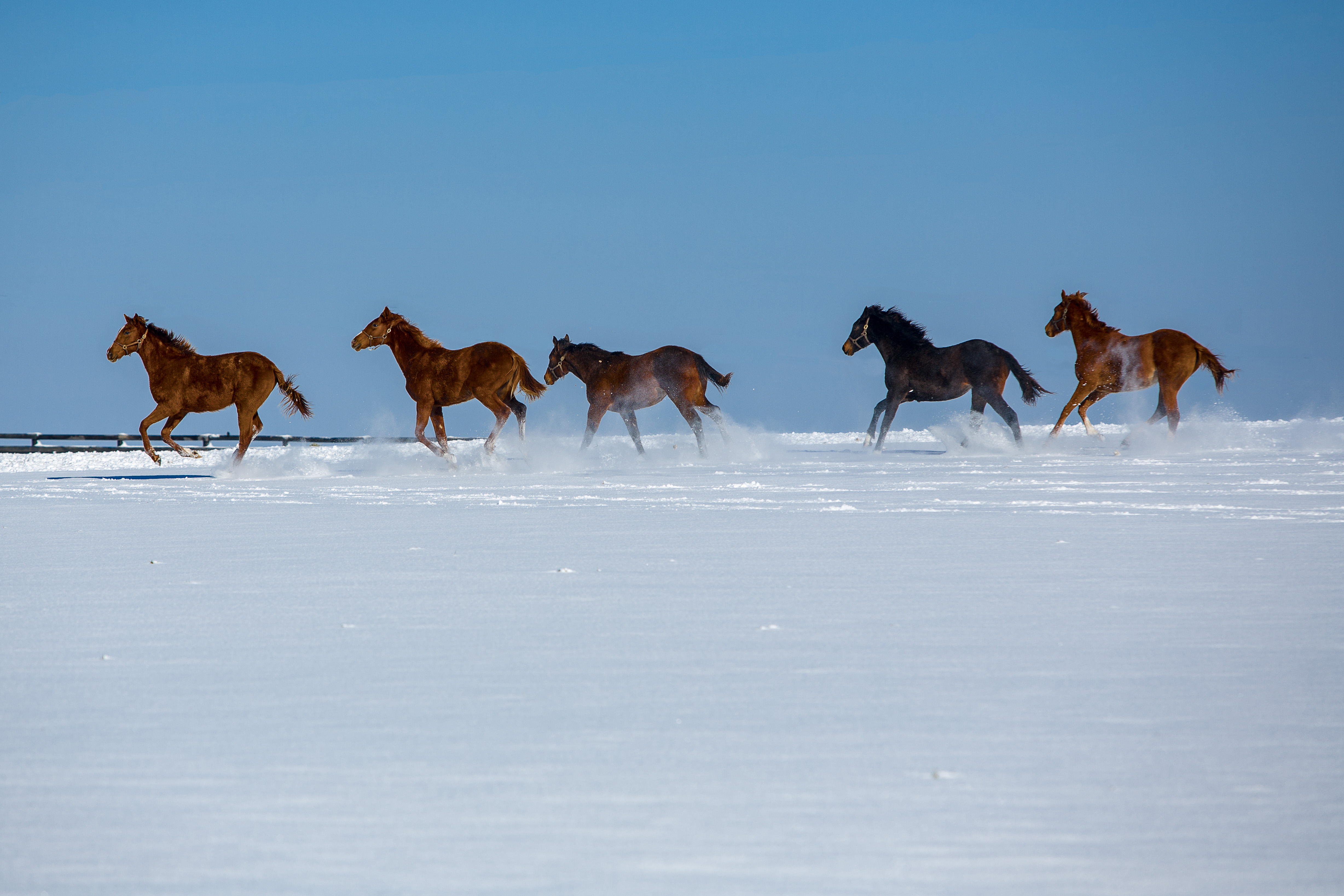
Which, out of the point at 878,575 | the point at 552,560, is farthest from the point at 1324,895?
the point at 552,560

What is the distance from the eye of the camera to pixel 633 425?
18.0 m

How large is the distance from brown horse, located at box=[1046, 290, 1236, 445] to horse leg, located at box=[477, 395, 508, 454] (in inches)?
319

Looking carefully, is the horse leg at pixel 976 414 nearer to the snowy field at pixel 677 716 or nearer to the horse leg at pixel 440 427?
the horse leg at pixel 440 427

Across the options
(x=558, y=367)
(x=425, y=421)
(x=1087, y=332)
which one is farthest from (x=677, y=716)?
(x=1087, y=332)

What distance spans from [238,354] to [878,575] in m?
11.6

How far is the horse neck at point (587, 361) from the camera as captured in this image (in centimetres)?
1778

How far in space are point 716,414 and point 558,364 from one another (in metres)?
2.53

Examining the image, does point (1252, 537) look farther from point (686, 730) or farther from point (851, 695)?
point (686, 730)

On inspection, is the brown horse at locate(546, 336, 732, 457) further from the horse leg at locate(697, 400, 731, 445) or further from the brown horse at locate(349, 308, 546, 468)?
the brown horse at locate(349, 308, 546, 468)

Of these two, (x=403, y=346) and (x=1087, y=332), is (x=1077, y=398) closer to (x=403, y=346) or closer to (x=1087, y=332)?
(x=1087, y=332)

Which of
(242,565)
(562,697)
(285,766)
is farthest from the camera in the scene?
(242,565)

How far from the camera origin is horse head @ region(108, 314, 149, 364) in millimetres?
14820

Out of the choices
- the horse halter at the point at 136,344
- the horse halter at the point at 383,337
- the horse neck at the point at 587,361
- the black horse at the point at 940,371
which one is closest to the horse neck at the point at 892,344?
the black horse at the point at 940,371

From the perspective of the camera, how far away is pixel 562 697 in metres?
2.99
